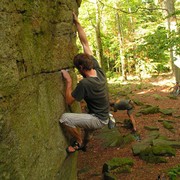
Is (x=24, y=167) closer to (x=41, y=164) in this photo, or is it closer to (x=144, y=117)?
(x=41, y=164)

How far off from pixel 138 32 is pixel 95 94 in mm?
21511

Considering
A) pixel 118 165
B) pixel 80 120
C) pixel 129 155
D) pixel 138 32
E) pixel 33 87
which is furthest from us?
pixel 138 32

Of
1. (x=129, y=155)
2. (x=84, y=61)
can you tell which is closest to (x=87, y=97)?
(x=84, y=61)

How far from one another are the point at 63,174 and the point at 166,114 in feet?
25.7

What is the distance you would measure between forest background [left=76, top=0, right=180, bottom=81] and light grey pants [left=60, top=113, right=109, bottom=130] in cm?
510

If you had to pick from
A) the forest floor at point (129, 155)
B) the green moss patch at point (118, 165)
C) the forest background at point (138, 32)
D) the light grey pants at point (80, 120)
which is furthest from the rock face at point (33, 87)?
the forest background at point (138, 32)

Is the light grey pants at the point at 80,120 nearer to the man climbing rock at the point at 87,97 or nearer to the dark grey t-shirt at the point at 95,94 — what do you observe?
the man climbing rock at the point at 87,97

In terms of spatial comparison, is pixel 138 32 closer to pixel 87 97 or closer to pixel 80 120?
pixel 87 97

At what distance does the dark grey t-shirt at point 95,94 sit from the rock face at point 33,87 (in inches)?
18.4

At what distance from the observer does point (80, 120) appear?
4891mm

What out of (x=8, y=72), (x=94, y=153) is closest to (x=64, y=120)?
(x=8, y=72)

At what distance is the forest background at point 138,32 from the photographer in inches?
367

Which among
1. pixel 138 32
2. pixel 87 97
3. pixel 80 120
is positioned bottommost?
pixel 80 120

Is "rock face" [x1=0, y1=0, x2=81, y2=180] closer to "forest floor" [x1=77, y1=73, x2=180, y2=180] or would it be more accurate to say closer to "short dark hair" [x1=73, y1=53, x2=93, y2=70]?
"short dark hair" [x1=73, y1=53, x2=93, y2=70]
